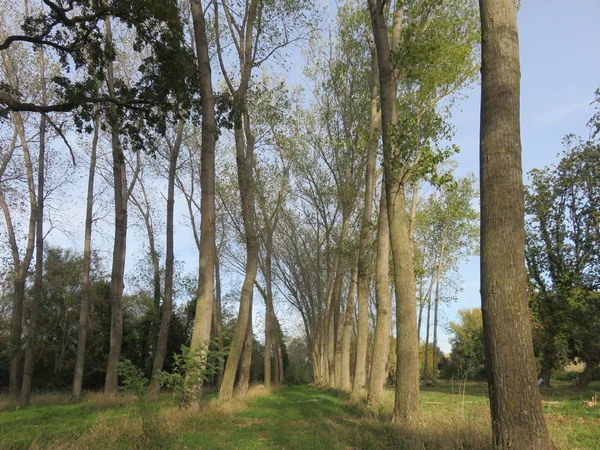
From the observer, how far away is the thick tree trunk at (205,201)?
33.2 feet

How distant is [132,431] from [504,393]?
4702mm

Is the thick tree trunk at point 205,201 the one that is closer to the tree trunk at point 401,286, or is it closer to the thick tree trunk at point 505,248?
the tree trunk at point 401,286

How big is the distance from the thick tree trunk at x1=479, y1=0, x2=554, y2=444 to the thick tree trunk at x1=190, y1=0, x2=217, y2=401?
22.8 ft

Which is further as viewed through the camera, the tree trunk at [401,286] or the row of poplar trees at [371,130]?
the tree trunk at [401,286]

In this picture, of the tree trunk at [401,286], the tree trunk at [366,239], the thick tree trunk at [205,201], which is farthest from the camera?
the tree trunk at [366,239]

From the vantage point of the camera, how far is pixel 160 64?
34.7ft

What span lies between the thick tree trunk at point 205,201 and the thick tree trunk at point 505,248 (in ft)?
22.8

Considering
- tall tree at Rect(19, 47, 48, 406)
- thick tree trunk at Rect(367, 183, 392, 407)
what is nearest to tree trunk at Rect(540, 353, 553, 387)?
thick tree trunk at Rect(367, 183, 392, 407)

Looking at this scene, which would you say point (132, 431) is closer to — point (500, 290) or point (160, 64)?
point (500, 290)

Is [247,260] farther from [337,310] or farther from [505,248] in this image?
[337,310]

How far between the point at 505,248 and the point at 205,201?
788 cm

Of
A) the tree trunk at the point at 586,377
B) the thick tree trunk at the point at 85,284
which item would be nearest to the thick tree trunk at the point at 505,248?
the thick tree trunk at the point at 85,284

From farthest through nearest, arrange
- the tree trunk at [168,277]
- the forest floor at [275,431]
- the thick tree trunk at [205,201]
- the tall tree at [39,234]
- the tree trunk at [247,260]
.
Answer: the tree trunk at [168,277]
the tall tree at [39,234]
the tree trunk at [247,260]
the thick tree trunk at [205,201]
the forest floor at [275,431]

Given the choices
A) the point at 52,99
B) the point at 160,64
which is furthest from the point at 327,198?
the point at 160,64
